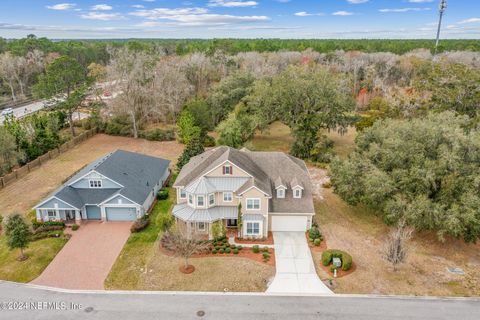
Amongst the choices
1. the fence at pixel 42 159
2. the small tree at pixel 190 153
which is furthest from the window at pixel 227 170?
the fence at pixel 42 159

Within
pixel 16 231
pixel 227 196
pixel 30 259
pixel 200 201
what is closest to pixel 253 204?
pixel 227 196

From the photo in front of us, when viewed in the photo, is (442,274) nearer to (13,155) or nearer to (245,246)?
(245,246)

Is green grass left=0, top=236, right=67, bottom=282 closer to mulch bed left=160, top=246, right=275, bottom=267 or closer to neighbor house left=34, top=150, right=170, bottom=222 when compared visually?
neighbor house left=34, top=150, right=170, bottom=222

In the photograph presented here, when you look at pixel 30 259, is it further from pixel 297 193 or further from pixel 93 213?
pixel 297 193

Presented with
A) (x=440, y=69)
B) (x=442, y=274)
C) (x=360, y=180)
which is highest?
(x=440, y=69)

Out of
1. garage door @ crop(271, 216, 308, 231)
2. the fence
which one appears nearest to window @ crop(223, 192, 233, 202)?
garage door @ crop(271, 216, 308, 231)

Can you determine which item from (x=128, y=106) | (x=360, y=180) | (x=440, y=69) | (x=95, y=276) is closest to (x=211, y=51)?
(x=128, y=106)
